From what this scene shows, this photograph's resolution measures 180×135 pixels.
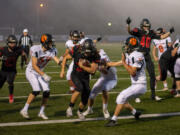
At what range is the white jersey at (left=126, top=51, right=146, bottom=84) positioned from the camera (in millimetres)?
7035

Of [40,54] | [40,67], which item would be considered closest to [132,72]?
[40,54]

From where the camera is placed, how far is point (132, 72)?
23.2 feet

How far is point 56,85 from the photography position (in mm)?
12742

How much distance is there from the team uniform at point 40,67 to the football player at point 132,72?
162 cm

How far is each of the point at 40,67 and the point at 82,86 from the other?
1193mm

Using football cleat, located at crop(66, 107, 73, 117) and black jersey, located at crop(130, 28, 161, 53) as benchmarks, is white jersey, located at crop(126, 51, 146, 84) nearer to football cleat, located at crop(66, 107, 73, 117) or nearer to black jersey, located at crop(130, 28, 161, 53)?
football cleat, located at crop(66, 107, 73, 117)

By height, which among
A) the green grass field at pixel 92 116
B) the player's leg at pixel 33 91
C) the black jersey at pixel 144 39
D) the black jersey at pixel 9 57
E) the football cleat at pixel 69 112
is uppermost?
the black jersey at pixel 144 39

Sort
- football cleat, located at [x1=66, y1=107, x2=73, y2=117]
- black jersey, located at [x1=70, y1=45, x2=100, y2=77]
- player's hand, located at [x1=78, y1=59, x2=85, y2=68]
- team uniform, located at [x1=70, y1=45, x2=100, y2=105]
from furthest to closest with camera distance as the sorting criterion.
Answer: football cleat, located at [x1=66, y1=107, x2=73, y2=117] → team uniform, located at [x1=70, y1=45, x2=100, y2=105] → black jersey, located at [x1=70, y1=45, x2=100, y2=77] → player's hand, located at [x1=78, y1=59, x2=85, y2=68]

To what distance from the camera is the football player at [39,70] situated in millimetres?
7660

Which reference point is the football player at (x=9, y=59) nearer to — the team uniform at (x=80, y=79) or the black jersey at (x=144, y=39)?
the team uniform at (x=80, y=79)

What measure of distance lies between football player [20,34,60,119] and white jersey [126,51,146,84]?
65.0 inches

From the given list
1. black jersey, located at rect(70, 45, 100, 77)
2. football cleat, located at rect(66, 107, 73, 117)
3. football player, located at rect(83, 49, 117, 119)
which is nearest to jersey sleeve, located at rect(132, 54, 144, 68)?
black jersey, located at rect(70, 45, 100, 77)

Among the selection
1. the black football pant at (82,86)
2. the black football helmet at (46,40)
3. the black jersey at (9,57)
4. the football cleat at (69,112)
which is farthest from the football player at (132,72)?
the black jersey at (9,57)

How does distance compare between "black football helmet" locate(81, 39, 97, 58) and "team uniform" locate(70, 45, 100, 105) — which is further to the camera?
"team uniform" locate(70, 45, 100, 105)
